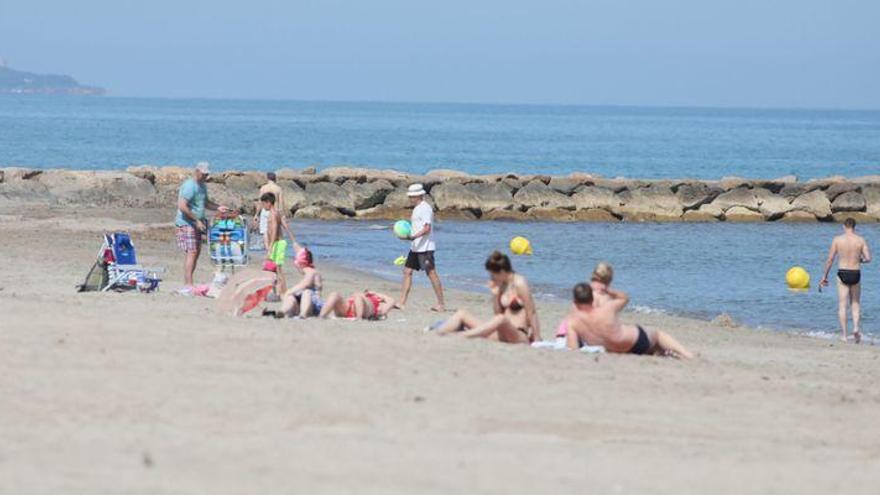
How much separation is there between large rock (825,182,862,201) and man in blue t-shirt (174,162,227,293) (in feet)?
82.4

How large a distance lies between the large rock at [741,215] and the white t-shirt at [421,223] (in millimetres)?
21747

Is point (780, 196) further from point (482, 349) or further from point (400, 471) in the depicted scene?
point (400, 471)

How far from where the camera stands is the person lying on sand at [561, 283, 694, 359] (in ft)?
38.5

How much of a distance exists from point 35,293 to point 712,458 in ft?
27.7

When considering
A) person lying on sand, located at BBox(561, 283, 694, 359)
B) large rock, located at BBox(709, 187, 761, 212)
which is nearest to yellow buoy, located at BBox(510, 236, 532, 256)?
large rock, located at BBox(709, 187, 761, 212)

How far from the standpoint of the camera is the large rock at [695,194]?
121ft

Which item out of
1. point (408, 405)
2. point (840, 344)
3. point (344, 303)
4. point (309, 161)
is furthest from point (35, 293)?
point (309, 161)

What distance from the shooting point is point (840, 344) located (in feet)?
52.3

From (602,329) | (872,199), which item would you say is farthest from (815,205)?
(602,329)

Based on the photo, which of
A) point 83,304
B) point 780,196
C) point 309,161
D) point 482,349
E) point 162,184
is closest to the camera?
point 482,349

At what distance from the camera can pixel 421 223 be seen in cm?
1562

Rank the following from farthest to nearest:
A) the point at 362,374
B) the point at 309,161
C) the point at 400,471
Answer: the point at 309,161, the point at 362,374, the point at 400,471

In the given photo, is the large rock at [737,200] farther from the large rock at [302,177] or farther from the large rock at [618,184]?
the large rock at [302,177]

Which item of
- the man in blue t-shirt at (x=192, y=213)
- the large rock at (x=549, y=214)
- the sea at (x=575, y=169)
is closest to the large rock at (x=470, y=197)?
the large rock at (x=549, y=214)
